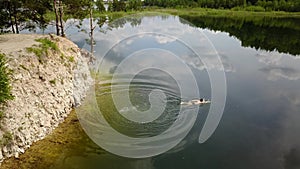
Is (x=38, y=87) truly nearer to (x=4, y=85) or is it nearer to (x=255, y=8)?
(x=4, y=85)

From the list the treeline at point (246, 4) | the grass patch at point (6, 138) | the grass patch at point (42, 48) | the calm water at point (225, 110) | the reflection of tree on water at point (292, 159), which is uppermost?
the treeline at point (246, 4)

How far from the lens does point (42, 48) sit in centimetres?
1855

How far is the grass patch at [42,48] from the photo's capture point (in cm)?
1777

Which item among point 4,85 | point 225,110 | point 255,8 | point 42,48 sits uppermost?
point 255,8

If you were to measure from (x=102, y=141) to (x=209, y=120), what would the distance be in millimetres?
7099

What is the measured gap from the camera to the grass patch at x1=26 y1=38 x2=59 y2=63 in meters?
17.8

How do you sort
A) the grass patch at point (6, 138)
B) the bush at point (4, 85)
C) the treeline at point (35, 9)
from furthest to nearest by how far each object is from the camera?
the treeline at point (35, 9) < the bush at point (4, 85) < the grass patch at point (6, 138)

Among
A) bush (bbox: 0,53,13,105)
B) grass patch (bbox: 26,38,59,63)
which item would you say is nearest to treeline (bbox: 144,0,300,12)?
grass patch (bbox: 26,38,59,63)

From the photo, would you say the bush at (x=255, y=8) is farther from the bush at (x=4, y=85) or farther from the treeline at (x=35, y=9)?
the bush at (x=4, y=85)

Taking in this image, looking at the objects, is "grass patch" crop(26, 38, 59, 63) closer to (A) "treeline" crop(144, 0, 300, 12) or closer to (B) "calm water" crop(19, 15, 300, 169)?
(B) "calm water" crop(19, 15, 300, 169)

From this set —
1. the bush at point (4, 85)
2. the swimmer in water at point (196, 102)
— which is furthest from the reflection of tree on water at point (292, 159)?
the bush at point (4, 85)

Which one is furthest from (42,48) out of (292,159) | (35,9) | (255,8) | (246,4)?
(246,4)

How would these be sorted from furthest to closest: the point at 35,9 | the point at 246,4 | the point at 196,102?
1. the point at 246,4
2. the point at 35,9
3. the point at 196,102

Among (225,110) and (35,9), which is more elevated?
(35,9)
